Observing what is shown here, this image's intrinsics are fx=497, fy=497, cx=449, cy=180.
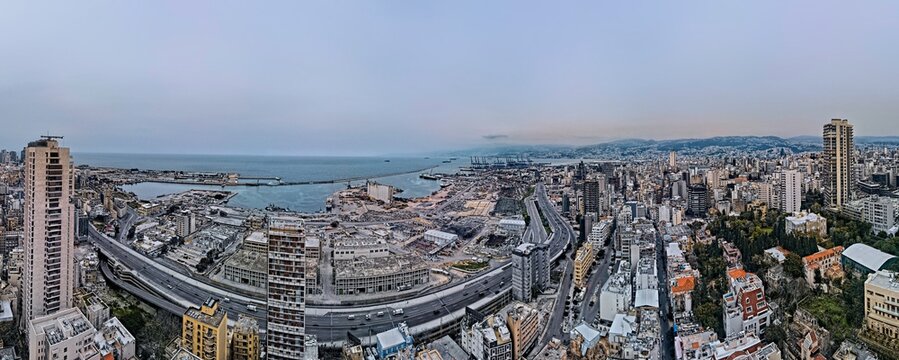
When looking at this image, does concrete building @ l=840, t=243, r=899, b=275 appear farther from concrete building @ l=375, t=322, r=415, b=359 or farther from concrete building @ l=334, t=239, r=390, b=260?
concrete building @ l=334, t=239, r=390, b=260

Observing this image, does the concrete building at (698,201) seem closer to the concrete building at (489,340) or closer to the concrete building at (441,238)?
the concrete building at (441,238)

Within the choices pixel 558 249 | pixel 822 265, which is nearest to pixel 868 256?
pixel 822 265

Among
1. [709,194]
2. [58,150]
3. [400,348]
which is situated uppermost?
[58,150]

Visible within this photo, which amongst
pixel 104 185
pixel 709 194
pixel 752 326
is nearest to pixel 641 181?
pixel 709 194

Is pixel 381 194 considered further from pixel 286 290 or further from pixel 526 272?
pixel 286 290

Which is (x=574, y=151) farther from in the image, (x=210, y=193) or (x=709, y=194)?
(x=210, y=193)

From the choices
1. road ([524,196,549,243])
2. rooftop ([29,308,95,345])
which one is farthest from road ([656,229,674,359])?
rooftop ([29,308,95,345])
